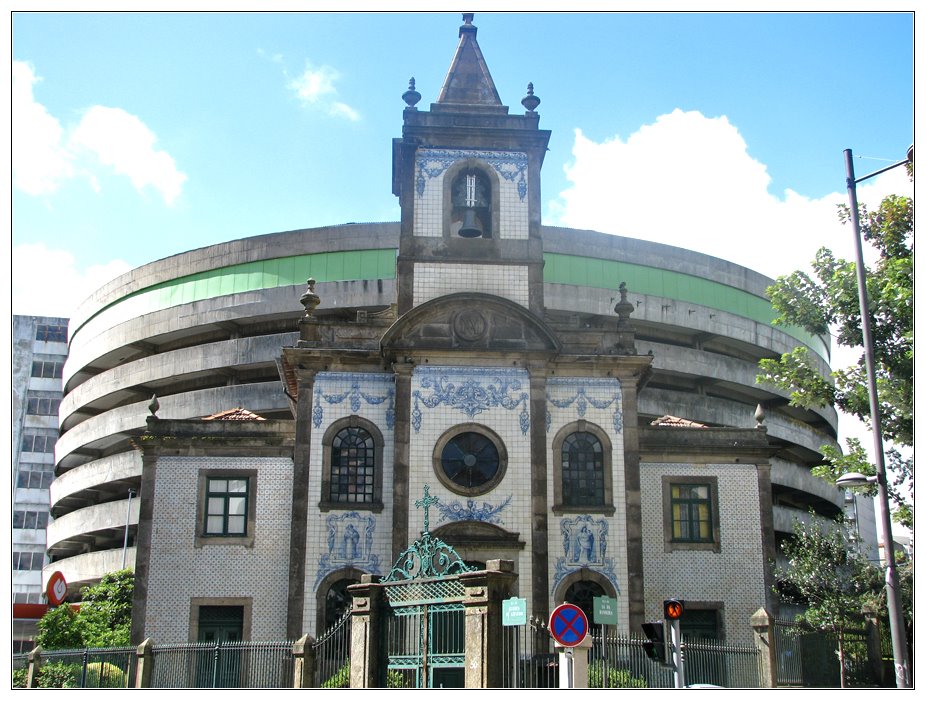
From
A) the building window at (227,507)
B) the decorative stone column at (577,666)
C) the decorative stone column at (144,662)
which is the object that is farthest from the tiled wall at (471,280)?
the decorative stone column at (577,666)

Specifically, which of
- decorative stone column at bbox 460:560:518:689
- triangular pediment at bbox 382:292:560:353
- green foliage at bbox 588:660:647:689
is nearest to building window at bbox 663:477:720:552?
triangular pediment at bbox 382:292:560:353

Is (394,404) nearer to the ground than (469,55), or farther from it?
nearer to the ground

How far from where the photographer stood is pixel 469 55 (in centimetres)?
3272

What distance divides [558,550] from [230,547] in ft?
29.4

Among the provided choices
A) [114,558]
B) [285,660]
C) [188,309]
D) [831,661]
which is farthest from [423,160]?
[114,558]

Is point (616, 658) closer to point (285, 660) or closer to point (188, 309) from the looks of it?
point (285, 660)

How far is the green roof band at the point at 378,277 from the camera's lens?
53.6 metres

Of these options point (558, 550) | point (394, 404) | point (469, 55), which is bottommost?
point (558, 550)

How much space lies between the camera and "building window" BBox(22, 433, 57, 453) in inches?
2955

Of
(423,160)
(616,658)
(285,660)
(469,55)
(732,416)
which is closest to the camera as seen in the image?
(616,658)

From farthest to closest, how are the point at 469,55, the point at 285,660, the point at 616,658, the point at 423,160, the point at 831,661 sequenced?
the point at 469,55 < the point at 423,160 < the point at 831,661 < the point at 285,660 < the point at 616,658

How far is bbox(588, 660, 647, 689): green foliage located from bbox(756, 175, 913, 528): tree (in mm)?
6514

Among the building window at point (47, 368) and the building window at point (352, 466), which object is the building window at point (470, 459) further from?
the building window at point (47, 368)

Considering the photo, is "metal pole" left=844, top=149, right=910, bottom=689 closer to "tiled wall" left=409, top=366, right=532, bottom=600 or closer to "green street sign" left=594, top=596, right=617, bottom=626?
"green street sign" left=594, top=596, right=617, bottom=626
